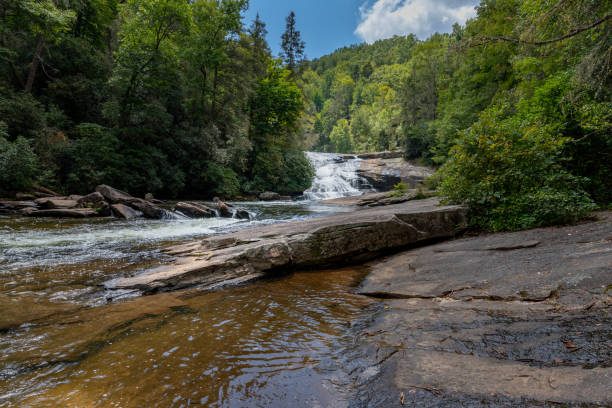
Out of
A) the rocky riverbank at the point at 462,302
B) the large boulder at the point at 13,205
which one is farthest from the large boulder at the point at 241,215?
the large boulder at the point at 13,205

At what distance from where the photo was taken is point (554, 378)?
5.35 feet

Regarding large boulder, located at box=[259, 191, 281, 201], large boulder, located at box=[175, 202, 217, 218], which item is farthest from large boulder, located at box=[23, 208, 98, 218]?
large boulder, located at box=[259, 191, 281, 201]

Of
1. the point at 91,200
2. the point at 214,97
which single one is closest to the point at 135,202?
the point at 91,200

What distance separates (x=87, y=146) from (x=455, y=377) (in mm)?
19075

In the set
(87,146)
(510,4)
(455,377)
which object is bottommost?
(455,377)

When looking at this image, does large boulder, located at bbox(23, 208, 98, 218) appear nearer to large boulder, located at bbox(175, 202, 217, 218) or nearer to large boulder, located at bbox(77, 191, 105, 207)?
large boulder, located at bbox(77, 191, 105, 207)

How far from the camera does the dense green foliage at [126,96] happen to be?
13688 mm

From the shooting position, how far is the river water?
2.15 metres

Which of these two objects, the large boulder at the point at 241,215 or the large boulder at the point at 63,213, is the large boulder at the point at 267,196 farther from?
the large boulder at the point at 63,213

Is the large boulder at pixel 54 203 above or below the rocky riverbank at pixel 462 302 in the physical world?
above

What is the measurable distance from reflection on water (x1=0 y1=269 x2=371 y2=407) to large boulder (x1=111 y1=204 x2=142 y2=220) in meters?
9.74

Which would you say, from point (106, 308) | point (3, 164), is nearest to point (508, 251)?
point (106, 308)

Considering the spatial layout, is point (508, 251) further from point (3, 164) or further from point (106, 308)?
point (3, 164)

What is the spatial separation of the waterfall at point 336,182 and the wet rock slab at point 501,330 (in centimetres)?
2295
